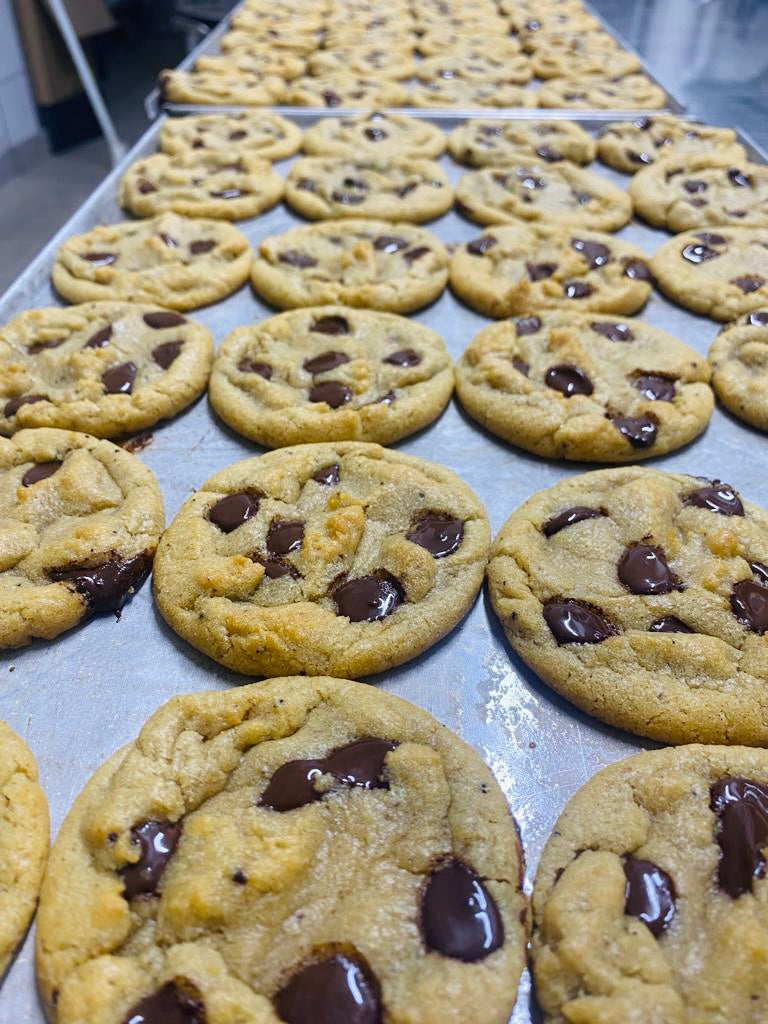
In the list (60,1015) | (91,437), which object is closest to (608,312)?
(91,437)

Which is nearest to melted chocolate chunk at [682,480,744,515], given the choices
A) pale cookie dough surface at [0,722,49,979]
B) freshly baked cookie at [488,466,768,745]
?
freshly baked cookie at [488,466,768,745]

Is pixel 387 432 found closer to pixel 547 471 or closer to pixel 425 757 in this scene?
pixel 547 471

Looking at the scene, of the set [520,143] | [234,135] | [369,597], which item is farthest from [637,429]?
[234,135]

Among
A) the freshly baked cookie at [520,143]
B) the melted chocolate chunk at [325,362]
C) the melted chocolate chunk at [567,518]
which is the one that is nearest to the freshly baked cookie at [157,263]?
the melted chocolate chunk at [325,362]

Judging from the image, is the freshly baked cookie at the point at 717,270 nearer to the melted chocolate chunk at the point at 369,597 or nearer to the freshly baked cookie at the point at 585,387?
the freshly baked cookie at the point at 585,387

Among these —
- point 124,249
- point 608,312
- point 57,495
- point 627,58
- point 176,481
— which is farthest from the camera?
point 627,58

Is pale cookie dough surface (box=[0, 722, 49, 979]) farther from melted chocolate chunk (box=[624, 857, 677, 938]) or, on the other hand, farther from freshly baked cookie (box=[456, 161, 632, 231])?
freshly baked cookie (box=[456, 161, 632, 231])
